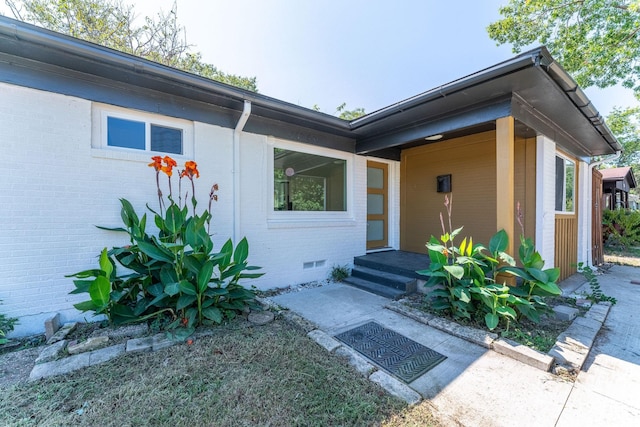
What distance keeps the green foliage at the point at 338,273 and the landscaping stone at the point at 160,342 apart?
9.97 ft

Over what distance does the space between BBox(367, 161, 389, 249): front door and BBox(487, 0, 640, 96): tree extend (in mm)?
6637

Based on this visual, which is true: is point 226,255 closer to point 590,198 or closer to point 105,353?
point 105,353

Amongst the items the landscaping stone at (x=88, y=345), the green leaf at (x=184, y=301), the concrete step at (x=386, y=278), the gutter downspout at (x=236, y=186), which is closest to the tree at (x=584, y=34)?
the concrete step at (x=386, y=278)

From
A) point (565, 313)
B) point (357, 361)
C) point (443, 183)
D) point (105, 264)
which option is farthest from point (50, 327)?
point (443, 183)

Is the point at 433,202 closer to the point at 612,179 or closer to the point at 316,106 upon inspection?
the point at 316,106

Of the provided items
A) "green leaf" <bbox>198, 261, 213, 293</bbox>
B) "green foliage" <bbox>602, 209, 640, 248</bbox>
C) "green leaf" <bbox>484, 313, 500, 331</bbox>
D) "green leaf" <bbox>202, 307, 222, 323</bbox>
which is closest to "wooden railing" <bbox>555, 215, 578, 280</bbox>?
"green leaf" <bbox>484, 313, 500, 331</bbox>

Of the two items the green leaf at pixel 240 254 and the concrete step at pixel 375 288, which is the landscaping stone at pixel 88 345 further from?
the concrete step at pixel 375 288

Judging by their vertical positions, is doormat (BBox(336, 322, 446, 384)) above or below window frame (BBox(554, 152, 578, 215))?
below

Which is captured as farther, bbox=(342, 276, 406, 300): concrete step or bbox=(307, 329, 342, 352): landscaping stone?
bbox=(342, 276, 406, 300): concrete step

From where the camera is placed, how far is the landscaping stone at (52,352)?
2.23 meters

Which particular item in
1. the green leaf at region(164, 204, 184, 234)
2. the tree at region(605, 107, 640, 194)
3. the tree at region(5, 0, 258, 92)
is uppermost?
the tree at region(5, 0, 258, 92)

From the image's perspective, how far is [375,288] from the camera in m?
4.36

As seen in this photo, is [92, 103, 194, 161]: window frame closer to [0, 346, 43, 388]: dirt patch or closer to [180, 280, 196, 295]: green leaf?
[180, 280, 196, 295]: green leaf

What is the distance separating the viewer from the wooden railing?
499cm
